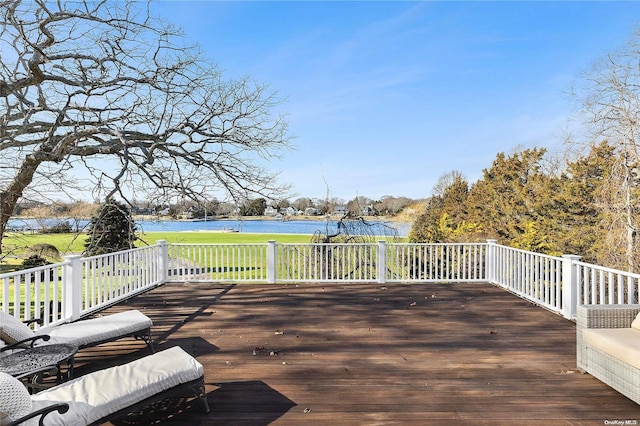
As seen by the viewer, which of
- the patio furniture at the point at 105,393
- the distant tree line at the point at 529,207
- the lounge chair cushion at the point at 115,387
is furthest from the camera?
the distant tree line at the point at 529,207

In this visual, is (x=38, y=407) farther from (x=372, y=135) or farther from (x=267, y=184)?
(x=372, y=135)

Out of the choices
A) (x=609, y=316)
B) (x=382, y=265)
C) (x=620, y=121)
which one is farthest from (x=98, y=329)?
(x=620, y=121)

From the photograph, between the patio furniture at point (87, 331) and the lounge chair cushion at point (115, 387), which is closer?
the lounge chair cushion at point (115, 387)

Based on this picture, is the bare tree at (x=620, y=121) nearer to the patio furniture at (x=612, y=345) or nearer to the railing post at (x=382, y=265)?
the railing post at (x=382, y=265)

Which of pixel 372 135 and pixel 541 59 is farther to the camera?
pixel 372 135

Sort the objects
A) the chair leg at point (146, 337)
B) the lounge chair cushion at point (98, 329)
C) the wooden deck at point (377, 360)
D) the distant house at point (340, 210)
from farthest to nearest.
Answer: the distant house at point (340, 210), the chair leg at point (146, 337), the lounge chair cushion at point (98, 329), the wooden deck at point (377, 360)

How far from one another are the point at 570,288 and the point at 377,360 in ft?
10.9

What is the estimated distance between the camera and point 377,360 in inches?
145

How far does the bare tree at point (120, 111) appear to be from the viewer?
726 centimetres

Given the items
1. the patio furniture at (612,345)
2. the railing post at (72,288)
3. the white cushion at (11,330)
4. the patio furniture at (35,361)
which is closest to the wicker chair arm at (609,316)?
the patio furniture at (612,345)

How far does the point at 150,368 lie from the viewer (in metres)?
2.62

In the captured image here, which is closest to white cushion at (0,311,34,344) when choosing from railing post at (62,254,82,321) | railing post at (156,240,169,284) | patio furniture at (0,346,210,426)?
patio furniture at (0,346,210,426)

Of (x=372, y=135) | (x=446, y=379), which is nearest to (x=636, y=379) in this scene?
(x=446, y=379)

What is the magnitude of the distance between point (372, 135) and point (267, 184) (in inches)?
212
